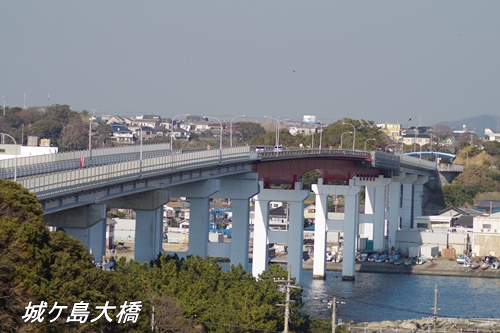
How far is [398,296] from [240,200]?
1035 cm

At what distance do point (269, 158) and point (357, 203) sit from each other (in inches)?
614

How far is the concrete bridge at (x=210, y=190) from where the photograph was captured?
3556cm

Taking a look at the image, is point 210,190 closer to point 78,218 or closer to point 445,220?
point 78,218

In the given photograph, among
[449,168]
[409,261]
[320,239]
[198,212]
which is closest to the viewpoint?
[198,212]

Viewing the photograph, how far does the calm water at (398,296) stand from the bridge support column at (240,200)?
12.4ft

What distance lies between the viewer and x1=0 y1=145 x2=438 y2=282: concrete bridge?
117 feet

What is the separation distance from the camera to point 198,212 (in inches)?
1850

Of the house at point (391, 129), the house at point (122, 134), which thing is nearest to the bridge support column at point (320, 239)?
the house at point (122, 134)

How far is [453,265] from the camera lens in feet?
245

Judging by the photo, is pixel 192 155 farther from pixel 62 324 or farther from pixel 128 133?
pixel 128 133

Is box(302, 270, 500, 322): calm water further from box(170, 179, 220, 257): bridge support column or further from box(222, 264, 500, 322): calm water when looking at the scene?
box(170, 179, 220, 257): bridge support column

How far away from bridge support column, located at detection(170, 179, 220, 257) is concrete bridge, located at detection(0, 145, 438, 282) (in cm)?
4

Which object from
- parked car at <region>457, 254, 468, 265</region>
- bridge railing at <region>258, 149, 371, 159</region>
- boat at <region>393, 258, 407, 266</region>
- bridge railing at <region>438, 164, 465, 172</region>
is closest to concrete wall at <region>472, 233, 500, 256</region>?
parked car at <region>457, 254, 468, 265</region>

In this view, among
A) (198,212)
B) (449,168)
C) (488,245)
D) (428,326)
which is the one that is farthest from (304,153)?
(449,168)
